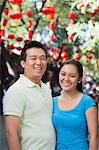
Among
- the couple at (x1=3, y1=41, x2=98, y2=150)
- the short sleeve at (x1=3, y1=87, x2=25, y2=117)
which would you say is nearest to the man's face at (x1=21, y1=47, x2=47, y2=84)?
the couple at (x1=3, y1=41, x2=98, y2=150)

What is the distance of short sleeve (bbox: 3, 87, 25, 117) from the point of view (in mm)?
2879

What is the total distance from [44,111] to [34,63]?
13.9 inches

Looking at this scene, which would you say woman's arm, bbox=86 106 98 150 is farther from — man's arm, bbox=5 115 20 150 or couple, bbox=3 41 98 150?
man's arm, bbox=5 115 20 150

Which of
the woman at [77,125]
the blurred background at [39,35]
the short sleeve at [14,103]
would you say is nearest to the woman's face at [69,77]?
the woman at [77,125]

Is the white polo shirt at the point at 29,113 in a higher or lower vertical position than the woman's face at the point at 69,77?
lower

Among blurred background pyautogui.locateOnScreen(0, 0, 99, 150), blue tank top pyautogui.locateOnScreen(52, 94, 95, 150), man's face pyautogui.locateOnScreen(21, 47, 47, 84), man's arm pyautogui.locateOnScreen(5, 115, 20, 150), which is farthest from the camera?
blurred background pyautogui.locateOnScreen(0, 0, 99, 150)

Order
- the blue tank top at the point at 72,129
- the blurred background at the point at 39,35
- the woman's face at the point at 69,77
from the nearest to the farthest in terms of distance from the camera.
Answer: the blue tank top at the point at 72,129 < the woman's face at the point at 69,77 < the blurred background at the point at 39,35

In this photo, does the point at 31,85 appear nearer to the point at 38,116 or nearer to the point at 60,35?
the point at 38,116

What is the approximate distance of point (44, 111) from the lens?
3.02 m

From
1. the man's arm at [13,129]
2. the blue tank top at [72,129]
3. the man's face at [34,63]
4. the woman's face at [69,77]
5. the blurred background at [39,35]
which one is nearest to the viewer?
the man's arm at [13,129]

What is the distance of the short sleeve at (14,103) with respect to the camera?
113 inches

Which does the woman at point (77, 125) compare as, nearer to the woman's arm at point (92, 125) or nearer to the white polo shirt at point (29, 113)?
the woman's arm at point (92, 125)

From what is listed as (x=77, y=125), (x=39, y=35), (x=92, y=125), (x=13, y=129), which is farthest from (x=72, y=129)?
(x=39, y=35)

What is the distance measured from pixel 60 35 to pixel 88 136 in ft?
33.1
